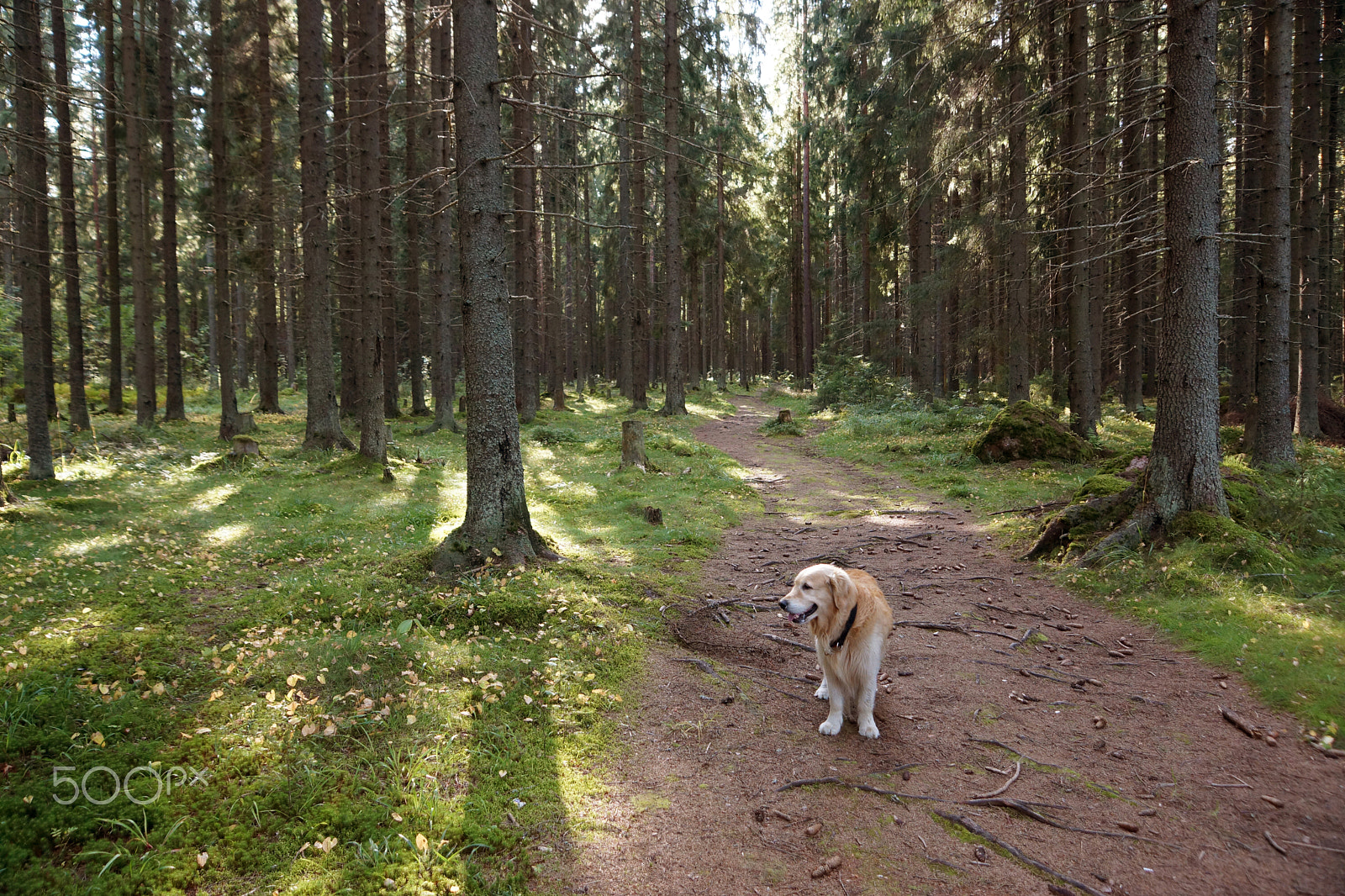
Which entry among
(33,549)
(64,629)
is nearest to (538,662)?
(64,629)

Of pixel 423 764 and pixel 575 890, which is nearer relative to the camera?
pixel 575 890

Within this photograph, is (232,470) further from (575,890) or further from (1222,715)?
(1222,715)

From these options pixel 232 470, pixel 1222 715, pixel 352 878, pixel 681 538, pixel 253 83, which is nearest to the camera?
pixel 352 878

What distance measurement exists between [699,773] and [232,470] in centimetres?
1266

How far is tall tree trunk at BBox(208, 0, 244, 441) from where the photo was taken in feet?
53.6

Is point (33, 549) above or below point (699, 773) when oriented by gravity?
above

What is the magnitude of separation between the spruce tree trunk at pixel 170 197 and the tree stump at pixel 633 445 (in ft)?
46.6

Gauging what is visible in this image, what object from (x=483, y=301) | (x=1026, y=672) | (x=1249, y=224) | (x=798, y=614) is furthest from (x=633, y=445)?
(x=1249, y=224)

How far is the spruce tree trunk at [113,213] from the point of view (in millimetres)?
16938

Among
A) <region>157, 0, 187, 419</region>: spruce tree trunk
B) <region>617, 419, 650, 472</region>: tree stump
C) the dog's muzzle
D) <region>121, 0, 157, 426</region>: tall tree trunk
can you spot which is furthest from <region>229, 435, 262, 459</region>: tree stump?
the dog's muzzle

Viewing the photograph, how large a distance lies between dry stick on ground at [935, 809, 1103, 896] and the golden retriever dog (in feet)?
2.94

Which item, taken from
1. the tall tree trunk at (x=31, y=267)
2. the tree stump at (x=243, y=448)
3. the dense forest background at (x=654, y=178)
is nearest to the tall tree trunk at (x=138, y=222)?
the dense forest background at (x=654, y=178)

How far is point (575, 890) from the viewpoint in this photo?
309 centimetres

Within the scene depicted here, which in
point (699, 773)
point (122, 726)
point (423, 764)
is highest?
point (122, 726)
